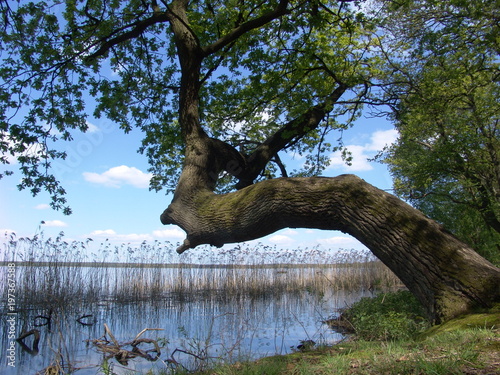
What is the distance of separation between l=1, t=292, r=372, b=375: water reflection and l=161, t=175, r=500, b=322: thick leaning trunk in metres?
1.20

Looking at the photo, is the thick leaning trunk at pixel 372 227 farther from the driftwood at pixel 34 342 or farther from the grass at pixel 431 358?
the driftwood at pixel 34 342

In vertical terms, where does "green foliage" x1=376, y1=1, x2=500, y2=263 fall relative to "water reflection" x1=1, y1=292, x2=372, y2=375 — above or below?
above

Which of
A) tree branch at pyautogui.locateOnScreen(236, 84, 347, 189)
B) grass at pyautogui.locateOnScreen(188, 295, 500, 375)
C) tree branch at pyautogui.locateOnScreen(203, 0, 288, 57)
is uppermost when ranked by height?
tree branch at pyautogui.locateOnScreen(203, 0, 288, 57)

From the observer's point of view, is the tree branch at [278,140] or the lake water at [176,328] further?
the tree branch at [278,140]

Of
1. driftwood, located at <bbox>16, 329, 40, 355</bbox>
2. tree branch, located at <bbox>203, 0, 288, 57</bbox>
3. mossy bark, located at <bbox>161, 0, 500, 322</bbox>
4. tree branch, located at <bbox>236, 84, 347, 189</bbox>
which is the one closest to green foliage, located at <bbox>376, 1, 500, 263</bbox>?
tree branch, located at <bbox>236, 84, 347, 189</bbox>

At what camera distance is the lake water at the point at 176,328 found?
5.38m

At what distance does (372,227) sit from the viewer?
402 centimetres

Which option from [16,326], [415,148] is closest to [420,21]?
[415,148]

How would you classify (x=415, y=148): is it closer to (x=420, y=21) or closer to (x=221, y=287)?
(x=420, y=21)

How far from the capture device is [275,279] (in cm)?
1270

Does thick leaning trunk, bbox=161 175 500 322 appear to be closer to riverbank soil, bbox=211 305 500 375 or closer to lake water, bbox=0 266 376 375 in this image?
riverbank soil, bbox=211 305 500 375

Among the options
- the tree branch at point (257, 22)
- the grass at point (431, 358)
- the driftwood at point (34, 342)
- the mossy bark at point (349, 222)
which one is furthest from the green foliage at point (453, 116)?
the driftwood at point (34, 342)

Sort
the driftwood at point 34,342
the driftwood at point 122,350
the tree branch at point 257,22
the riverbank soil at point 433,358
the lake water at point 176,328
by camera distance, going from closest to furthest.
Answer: the riverbank soil at point 433,358 → the driftwood at point 122,350 → the lake water at point 176,328 → the tree branch at point 257,22 → the driftwood at point 34,342

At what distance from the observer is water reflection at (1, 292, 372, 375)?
544cm
